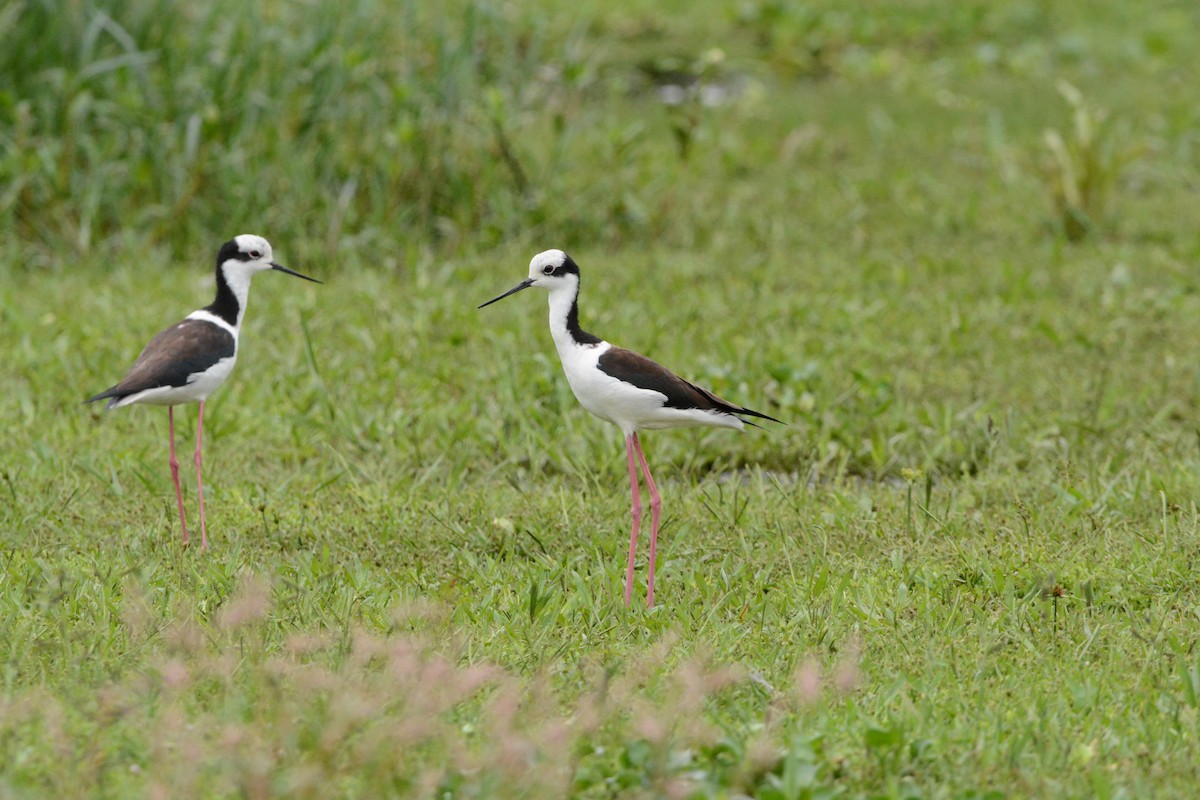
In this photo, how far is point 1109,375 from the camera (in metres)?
6.38

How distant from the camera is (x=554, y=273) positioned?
14.0 ft

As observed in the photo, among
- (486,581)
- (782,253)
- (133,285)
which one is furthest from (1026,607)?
(133,285)

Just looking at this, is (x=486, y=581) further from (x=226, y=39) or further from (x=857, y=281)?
(x=226, y=39)

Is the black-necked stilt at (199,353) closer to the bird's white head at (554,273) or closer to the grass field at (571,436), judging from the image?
the grass field at (571,436)

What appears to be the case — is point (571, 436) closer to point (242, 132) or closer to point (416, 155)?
point (416, 155)

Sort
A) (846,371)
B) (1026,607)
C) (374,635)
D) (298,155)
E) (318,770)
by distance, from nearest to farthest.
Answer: (318,770), (374,635), (1026,607), (846,371), (298,155)

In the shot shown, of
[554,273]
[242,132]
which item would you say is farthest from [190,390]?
[242,132]

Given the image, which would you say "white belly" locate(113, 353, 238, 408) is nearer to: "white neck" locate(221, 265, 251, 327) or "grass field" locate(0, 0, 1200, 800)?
"white neck" locate(221, 265, 251, 327)

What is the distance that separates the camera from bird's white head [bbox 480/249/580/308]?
4242mm

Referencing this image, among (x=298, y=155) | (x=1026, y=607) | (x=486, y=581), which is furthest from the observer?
(x=298, y=155)

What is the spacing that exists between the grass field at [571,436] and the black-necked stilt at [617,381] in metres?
0.48

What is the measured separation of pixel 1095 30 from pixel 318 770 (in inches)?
483

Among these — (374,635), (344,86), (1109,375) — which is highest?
(344,86)

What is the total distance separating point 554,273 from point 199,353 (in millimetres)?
1157
